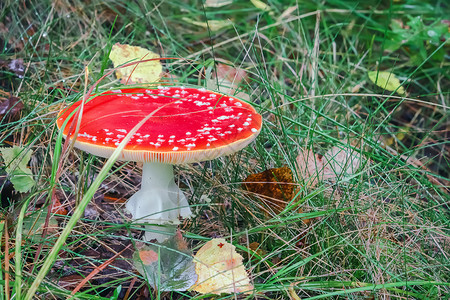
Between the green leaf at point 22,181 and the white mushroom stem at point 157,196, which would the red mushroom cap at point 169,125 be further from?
the green leaf at point 22,181

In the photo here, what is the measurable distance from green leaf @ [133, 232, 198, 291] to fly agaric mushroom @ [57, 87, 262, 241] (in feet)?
0.37

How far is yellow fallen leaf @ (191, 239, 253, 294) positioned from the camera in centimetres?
158

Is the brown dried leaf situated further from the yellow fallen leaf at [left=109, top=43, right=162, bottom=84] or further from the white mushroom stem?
the yellow fallen leaf at [left=109, top=43, right=162, bottom=84]

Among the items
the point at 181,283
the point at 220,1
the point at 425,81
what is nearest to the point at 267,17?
the point at 220,1

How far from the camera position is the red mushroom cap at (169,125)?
5.07 ft

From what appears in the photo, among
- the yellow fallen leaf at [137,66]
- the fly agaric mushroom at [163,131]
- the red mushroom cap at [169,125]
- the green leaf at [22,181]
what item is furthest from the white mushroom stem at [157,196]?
the yellow fallen leaf at [137,66]

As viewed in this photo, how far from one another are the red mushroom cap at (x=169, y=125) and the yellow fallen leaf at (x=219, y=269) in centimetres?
32

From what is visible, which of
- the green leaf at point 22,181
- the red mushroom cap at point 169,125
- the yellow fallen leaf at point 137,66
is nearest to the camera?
the red mushroom cap at point 169,125

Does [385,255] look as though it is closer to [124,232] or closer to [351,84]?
[124,232]

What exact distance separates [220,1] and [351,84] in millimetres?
1208

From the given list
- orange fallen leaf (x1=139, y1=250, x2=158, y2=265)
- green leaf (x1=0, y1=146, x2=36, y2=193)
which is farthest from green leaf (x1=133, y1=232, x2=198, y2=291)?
green leaf (x1=0, y1=146, x2=36, y2=193)

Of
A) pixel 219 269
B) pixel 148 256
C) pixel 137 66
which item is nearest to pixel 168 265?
pixel 148 256

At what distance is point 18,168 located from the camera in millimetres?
2037

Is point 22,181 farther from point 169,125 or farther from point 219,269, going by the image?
point 219,269
